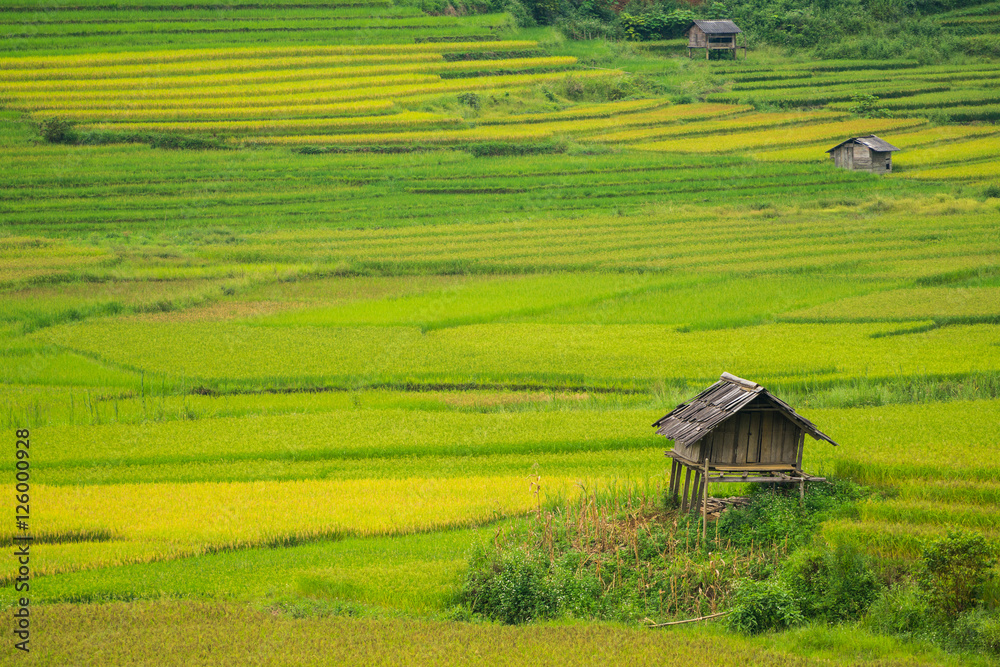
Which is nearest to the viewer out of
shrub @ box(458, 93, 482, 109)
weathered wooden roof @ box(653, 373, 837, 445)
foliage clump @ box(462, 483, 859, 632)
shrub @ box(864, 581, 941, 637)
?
shrub @ box(864, 581, 941, 637)

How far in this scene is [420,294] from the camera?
25.2 metres

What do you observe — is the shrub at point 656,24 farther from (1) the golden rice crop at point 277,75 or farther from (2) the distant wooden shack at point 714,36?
(1) the golden rice crop at point 277,75

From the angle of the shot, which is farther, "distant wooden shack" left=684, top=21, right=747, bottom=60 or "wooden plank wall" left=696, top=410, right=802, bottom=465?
"distant wooden shack" left=684, top=21, right=747, bottom=60

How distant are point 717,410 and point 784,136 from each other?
1292 inches

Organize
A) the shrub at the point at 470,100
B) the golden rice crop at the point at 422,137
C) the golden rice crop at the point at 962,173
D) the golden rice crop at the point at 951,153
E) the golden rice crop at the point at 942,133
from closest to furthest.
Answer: the golden rice crop at the point at 962,173
the golden rice crop at the point at 951,153
the golden rice crop at the point at 942,133
the golden rice crop at the point at 422,137
the shrub at the point at 470,100

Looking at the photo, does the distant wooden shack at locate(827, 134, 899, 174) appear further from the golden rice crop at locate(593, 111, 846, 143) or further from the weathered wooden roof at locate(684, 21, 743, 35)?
the weathered wooden roof at locate(684, 21, 743, 35)

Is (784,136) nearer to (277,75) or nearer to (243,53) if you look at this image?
(277,75)

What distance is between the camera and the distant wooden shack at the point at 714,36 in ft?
157

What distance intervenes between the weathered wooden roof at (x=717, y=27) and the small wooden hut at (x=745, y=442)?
40629mm

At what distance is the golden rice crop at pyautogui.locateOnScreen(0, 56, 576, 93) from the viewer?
41.7 meters

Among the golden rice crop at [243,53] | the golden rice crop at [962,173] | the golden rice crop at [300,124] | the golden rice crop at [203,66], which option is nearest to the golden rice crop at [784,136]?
the golden rice crop at [962,173]

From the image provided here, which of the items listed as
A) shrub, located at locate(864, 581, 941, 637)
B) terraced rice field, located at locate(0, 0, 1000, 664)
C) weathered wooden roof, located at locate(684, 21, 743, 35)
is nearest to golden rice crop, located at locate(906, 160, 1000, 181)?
terraced rice field, located at locate(0, 0, 1000, 664)

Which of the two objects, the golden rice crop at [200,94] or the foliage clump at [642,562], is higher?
the golden rice crop at [200,94]

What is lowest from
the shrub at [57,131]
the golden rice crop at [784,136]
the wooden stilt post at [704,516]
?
the wooden stilt post at [704,516]
